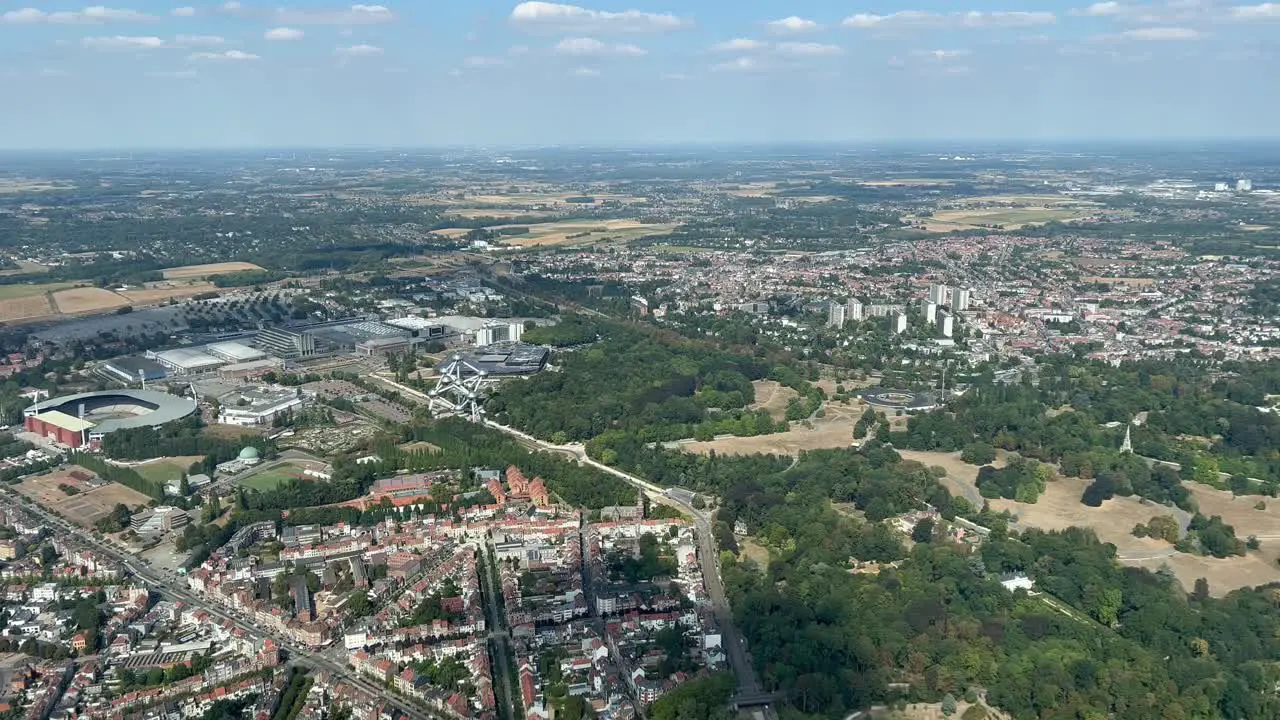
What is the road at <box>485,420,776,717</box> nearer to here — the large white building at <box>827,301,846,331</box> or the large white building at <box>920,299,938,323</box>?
the large white building at <box>827,301,846,331</box>

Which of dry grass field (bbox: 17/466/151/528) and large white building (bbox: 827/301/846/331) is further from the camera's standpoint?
large white building (bbox: 827/301/846/331)

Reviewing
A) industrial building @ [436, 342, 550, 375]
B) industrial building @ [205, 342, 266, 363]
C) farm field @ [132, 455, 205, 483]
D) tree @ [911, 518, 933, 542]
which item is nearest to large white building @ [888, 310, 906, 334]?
industrial building @ [436, 342, 550, 375]

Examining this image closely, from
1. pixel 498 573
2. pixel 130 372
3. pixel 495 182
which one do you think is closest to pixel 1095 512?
pixel 498 573

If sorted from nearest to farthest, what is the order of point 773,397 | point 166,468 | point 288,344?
point 166,468, point 773,397, point 288,344

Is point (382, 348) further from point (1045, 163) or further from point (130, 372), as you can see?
point (1045, 163)

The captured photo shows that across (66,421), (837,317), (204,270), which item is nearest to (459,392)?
(66,421)

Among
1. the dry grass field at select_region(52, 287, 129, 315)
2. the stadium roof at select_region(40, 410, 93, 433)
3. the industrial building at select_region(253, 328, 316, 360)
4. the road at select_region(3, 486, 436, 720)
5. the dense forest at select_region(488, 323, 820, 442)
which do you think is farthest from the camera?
the dry grass field at select_region(52, 287, 129, 315)

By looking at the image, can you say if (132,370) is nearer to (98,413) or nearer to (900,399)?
(98,413)
